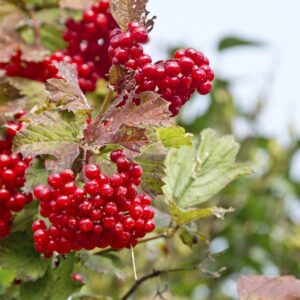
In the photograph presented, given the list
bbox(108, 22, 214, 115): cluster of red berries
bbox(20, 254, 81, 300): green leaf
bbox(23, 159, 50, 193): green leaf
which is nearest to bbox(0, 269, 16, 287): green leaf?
bbox(20, 254, 81, 300): green leaf

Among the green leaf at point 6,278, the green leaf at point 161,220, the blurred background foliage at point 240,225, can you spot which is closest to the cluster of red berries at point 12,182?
the green leaf at point 161,220

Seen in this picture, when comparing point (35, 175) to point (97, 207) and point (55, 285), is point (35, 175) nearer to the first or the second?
point (97, 207)

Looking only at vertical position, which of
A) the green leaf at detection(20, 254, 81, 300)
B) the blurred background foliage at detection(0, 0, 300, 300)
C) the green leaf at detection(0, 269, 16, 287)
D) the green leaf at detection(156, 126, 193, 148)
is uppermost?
the green leaf at detection(156, 126, 193, 148)

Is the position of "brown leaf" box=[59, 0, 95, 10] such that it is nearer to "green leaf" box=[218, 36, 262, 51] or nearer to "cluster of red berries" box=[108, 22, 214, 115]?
"cluster of red berries" box=[108, 22, 214, 115]

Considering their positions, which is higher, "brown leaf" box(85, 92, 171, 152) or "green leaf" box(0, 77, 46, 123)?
"brown leaf" box(85, 92, 171, 152)

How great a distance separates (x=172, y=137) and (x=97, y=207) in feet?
0.76

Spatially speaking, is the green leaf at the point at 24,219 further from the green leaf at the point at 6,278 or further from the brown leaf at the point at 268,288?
the brown leaf at the point at 268,288

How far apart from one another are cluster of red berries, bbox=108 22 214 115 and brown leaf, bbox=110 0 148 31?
0.03 metres

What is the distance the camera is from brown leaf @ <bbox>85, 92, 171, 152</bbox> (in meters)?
1.04

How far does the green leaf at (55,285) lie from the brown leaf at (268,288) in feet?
1.12

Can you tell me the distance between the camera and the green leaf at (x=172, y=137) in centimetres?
119

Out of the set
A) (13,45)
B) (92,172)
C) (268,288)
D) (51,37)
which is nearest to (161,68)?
(92,172)

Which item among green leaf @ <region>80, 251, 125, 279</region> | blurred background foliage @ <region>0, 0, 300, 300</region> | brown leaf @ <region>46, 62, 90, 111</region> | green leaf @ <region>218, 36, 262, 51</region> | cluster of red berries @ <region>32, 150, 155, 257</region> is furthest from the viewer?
green leaf @ <region>218, 36, 262, 51</region>

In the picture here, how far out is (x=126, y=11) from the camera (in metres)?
1.13
